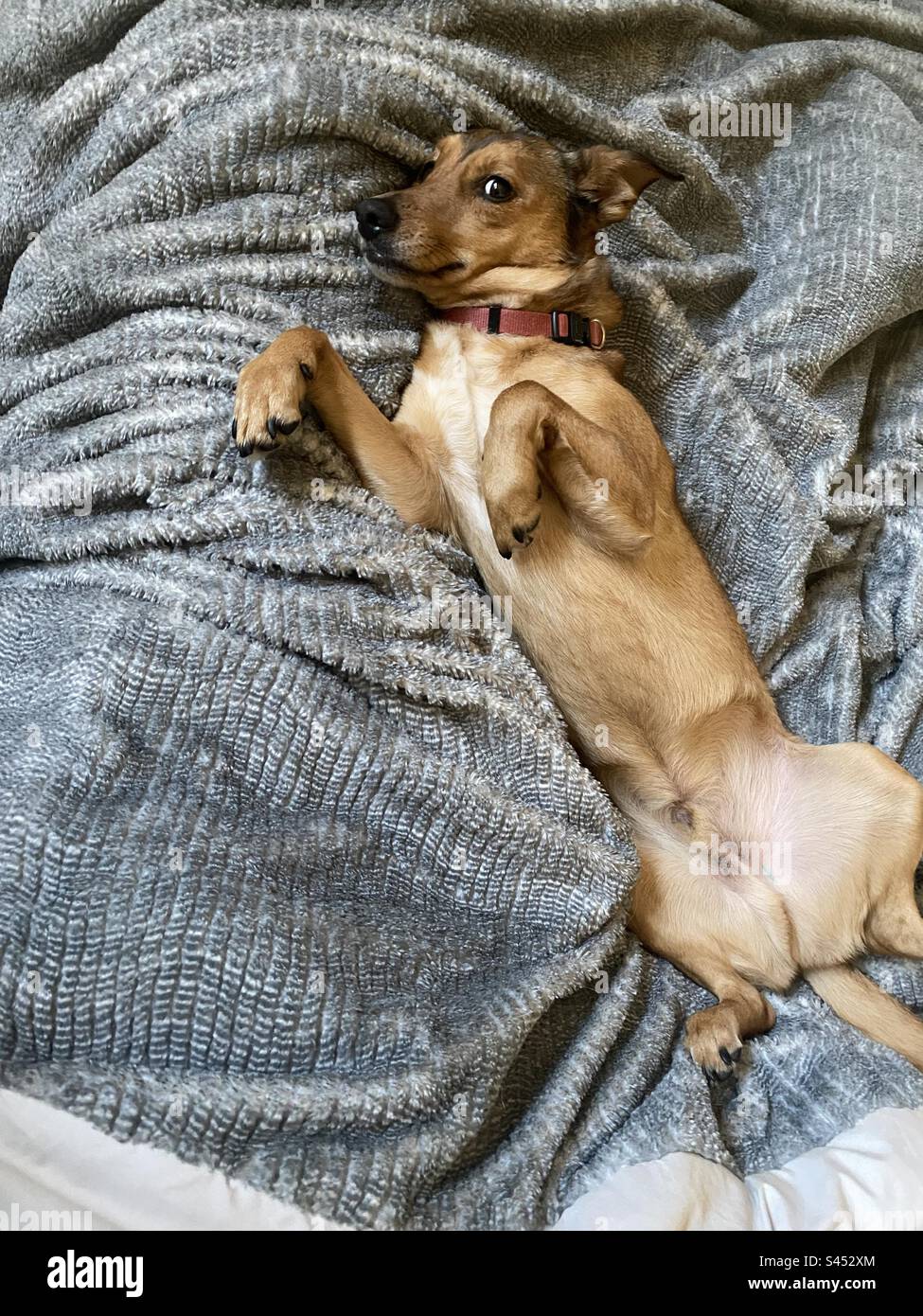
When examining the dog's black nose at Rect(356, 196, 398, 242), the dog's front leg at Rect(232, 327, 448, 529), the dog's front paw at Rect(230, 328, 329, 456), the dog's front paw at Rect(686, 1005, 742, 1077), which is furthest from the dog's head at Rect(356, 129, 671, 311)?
the dog's front paw at Rect(686, 1005, 742, 1077)

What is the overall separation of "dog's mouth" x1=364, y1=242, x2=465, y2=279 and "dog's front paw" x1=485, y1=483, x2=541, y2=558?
0.57 m

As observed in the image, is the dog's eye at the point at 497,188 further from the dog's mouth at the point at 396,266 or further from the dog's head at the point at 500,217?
the dog's mouth at the point at 396,266

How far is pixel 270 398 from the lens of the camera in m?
1.72

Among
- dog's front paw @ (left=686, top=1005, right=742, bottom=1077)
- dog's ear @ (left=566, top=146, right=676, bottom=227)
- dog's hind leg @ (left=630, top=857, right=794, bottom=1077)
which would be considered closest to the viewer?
dog's front paw @ (left=686, top=1005, right=742, bottom=1077)

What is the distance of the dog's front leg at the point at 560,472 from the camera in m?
1.92

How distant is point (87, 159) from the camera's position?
2.02 metres

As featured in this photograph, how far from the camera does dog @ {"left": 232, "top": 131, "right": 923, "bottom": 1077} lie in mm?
2072

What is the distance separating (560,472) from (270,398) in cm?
66

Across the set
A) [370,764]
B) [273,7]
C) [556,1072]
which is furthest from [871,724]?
[273,7]

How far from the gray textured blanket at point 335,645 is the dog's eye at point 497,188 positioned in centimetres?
17

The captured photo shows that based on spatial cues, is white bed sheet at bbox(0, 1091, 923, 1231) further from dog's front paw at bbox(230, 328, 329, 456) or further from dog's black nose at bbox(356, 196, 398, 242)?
dog's black nose at bbox(356, 196, 398, 242)
